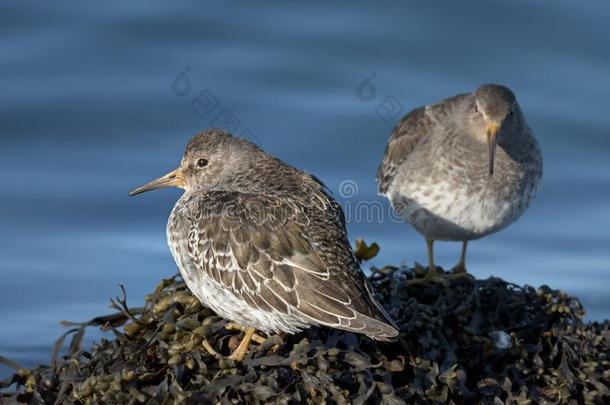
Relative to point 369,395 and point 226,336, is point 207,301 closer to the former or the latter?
point 226,336

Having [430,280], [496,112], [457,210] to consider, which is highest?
[496,112]

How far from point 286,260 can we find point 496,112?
324 centimetres

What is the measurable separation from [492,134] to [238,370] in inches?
143

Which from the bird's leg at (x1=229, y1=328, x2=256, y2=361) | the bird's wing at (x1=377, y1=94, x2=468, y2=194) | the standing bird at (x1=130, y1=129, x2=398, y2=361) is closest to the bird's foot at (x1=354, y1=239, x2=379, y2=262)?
the standing bird at (x1=130, y1=129, x2=398, y2=361)

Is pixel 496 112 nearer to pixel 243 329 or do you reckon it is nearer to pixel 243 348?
pixel 243 329

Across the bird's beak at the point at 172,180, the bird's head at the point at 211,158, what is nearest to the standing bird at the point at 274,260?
Answer: the bird's head at the point at 211,158

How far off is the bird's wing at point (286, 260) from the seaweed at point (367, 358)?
0.86ft

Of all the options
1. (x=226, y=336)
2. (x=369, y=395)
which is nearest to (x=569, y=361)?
(x=369, y=395)

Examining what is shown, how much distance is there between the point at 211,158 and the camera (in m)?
7.12

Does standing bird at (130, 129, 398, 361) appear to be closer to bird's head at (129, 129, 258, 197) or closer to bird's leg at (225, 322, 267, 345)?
bird's leg at (225, 322, 267, 345)

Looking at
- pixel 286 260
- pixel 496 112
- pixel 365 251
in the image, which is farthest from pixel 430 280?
pixel 496 112

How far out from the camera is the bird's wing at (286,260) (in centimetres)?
588

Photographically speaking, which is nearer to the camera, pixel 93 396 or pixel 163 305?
pixel 93 396

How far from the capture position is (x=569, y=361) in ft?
21.6
